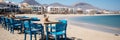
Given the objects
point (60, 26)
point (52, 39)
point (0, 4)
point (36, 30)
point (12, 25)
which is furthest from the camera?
point (0, 4)

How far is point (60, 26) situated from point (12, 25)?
362 centimetres

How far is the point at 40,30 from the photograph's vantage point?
5.66 meters

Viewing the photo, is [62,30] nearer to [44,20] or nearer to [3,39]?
[44,20]

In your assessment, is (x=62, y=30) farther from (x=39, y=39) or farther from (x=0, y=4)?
(x=0, y=4)

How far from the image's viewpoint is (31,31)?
5355mm

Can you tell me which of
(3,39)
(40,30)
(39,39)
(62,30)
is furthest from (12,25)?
(62,30)

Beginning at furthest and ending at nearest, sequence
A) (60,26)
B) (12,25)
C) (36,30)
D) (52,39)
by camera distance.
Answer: (12,25)
(52,39)
(36,30)
(60,26)

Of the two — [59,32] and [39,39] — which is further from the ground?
[59,32]

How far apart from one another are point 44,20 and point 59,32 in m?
0.55

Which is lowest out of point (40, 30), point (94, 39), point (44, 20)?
point (94, 39)

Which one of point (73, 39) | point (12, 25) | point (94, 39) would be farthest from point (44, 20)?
point (12, 25)

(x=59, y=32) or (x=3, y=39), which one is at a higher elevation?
(x=59, y=32)

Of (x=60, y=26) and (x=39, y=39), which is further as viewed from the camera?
(x=39, y=39)

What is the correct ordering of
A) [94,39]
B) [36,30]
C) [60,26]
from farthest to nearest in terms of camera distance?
[94,39], [36,30], [60,26]
